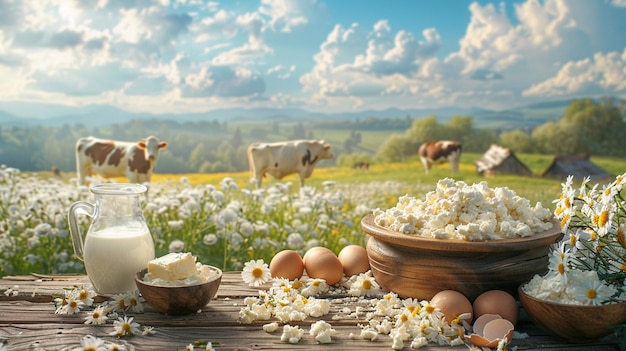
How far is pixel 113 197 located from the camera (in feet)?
6.72

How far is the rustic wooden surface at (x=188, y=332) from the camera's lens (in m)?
1.64

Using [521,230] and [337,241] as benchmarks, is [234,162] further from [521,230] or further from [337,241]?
[521,230]

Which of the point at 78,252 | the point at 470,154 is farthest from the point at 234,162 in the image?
the point at 78,252

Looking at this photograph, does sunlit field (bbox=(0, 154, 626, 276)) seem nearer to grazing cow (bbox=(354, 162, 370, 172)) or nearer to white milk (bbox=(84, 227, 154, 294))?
white milk (bbox=(84, 227, 154, 294))

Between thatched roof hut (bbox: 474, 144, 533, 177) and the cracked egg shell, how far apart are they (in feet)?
25.9

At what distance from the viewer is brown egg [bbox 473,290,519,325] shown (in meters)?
1.74

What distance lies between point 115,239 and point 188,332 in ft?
1.48

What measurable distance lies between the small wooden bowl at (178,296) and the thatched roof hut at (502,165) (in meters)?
7.98

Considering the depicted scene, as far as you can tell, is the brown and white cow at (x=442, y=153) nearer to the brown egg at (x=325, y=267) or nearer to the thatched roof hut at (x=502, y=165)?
the thatched roof hut at (x=502, y=165)

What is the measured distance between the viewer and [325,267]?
220 cm

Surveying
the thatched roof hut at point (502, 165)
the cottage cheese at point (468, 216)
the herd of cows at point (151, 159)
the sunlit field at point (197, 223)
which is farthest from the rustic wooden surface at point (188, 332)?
the thatched roof hut at point (502, 165)

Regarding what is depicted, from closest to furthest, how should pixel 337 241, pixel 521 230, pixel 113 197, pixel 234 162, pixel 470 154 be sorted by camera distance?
pixel 521 230
pixel 113 197
pixel 337 241
pixel 234 162
pixel 470 154

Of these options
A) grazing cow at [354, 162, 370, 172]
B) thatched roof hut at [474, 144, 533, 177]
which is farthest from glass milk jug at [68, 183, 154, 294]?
thatched roof hut at [474, 144, 533, 177]

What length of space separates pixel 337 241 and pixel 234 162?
5391 mm
